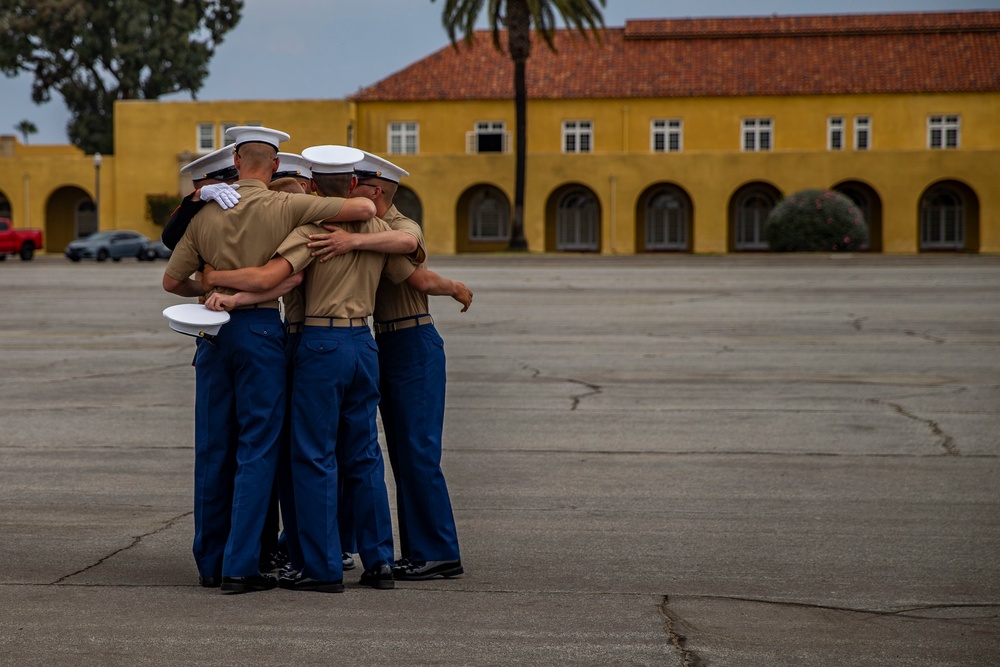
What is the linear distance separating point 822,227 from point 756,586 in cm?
4148

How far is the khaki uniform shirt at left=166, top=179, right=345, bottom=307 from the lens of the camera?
5.70 metres

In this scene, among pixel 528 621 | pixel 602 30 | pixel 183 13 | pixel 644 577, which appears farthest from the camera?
pixel 183 13

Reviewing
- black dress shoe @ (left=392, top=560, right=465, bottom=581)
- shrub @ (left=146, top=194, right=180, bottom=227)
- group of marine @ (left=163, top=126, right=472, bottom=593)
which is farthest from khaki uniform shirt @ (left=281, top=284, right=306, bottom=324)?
shrub @ (left=146, top=194, right=180, bottom=227)

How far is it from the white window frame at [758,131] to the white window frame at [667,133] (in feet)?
8.15

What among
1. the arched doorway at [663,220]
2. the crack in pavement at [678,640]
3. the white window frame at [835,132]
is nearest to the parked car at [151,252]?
the arched doorway at [663,220]

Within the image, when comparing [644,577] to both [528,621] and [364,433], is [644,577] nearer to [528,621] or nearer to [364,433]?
[528,621]

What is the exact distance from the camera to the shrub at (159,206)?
55.9m

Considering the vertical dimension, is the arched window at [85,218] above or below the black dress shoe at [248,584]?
above

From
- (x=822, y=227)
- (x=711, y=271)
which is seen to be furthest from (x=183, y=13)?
(x=711, y=271)

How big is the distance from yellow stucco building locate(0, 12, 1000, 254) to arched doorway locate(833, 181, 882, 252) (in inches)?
3.4

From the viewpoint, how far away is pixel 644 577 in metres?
6.10

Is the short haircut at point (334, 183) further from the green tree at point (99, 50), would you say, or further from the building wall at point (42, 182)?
the green tree at point (99, 50)

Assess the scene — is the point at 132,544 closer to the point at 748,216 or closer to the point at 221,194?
the point at 221,194

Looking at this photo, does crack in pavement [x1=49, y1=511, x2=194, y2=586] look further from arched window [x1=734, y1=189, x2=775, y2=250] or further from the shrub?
the shrub
